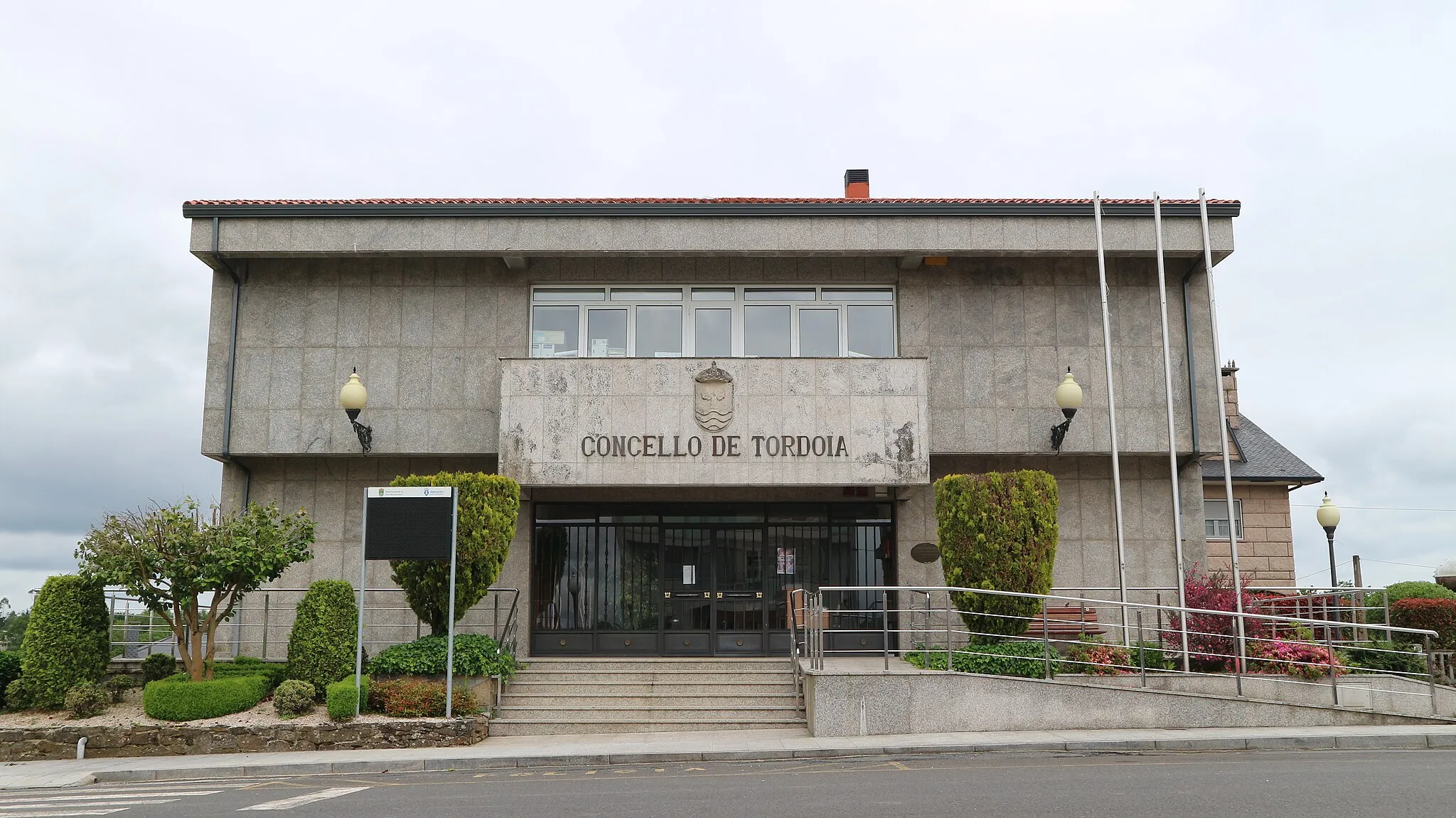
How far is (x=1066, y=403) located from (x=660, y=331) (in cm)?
698

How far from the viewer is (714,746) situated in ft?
44.2

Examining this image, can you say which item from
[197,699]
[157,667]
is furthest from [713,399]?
[157,667]

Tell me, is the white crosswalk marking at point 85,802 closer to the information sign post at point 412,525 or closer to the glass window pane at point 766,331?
the information sign post at point 412,525

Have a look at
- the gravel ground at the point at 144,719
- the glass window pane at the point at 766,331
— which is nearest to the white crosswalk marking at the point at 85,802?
the gravel ground at the point at 144,719

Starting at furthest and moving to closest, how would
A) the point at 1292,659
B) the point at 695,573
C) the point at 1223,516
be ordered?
1. the point at 1223,516
2. the point at 695,573
3. the point at 1292,659

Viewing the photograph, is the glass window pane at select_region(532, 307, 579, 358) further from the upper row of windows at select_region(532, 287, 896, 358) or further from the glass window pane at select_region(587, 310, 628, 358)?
the glass window pane at select_region(587, 310, 628, 358)

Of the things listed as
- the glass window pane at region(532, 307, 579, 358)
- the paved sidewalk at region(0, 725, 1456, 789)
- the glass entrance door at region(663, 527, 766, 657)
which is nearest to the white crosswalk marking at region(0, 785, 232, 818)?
the paved sidewalk at region(0, 725, 1456, 789)

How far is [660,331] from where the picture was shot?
64.1 feet

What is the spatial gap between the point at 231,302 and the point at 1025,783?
15.5 metres

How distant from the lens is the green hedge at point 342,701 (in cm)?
1434

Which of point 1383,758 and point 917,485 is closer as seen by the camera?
point 1383,758

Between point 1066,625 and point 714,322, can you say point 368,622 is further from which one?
point 1066,625

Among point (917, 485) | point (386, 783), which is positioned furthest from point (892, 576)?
point (386, 783)

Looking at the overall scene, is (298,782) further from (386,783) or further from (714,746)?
(714,746)
